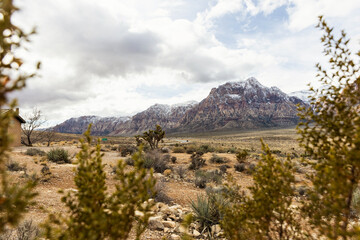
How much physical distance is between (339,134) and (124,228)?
2.72m

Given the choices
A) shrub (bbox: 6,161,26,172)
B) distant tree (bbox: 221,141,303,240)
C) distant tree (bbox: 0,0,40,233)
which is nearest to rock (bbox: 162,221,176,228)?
distant tree (bbox: 221,141,303,240)

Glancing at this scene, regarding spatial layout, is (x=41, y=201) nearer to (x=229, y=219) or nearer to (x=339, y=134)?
(x=229, y=219)

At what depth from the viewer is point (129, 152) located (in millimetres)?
21859

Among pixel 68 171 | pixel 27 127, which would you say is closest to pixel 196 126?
pixel 27 127

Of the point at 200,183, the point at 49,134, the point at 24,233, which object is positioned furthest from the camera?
the point at 49,134

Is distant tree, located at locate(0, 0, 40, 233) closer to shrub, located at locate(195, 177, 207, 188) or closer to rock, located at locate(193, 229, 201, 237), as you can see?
rock, located at locate(193, 229, 201, 237)

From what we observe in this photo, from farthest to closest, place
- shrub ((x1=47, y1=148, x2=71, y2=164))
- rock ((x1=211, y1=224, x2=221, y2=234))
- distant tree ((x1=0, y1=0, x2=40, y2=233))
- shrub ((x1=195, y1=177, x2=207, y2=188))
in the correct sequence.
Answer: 1. shrub ((x1=47, y1=148, x2=71, y2=164))
2. shrub ((x1=195, y1=177, x2=207, y2=188))
3. rock ((x1=211, y1=224, x2=221, y2=234))
4. distant tree ((x1=0, y1=0, x2=40, y2=233))

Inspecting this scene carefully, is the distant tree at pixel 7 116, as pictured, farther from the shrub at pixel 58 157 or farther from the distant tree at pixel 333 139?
the shrub at pixel 58 157

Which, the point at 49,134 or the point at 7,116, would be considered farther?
the point at 49,134

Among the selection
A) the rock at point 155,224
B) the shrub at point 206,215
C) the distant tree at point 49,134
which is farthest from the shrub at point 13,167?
the distant tree at point 49,134

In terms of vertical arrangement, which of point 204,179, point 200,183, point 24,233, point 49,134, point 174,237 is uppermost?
point 49,134

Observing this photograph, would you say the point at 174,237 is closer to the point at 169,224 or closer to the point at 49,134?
the point at 169,224

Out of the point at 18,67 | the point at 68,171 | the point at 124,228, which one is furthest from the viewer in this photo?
the point at 68,171

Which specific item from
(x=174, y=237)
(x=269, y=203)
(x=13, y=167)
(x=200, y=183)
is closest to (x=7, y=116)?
(x=269, y=203)
